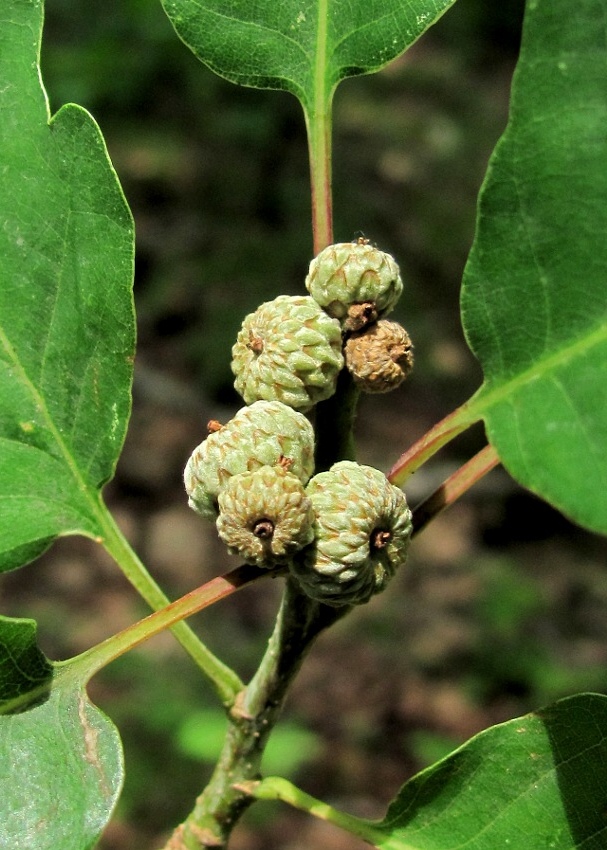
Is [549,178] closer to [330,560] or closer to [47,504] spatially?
[330,560]

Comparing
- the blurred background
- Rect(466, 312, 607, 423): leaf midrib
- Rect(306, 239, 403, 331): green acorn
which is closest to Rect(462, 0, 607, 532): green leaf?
Rect(466, 312, 607, 423): leaf midrib

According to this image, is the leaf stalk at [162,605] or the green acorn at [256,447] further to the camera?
the leaf stalk at [162,605]

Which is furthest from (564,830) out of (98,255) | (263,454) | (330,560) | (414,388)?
(414,388)

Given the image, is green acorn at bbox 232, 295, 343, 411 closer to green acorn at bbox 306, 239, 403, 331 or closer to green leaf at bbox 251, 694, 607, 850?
green acorn at bbox 306, 239, 403, 331

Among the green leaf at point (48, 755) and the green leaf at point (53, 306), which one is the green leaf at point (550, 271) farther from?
the green leaf at point (48, 755)

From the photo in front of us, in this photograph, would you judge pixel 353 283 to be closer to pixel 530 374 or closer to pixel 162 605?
pixel 530 374

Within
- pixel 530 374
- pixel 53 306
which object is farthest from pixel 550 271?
pixel 53 306

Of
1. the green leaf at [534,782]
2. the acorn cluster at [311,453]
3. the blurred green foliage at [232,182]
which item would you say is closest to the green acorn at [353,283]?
the acorn cluster at [311,453]
